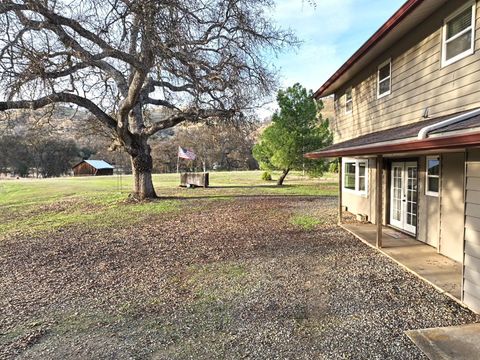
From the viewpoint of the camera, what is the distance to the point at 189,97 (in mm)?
13742

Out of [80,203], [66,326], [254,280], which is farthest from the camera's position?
[80,203]

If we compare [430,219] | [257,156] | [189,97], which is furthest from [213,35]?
[257,156]

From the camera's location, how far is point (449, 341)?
311 centimetres

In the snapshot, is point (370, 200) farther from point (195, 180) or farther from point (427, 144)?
point (195, 180)

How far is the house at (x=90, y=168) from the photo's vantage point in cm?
5988

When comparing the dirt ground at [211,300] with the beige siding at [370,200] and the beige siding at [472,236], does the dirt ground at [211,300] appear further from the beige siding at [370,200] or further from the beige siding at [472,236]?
the beige siding at [370,200]

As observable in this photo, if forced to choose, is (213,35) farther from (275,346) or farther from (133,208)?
(275,346)

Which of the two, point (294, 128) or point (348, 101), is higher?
point (294, 128)

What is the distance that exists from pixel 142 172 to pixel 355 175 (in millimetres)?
9721

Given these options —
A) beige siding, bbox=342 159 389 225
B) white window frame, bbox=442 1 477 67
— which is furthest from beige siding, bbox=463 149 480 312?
beige siding, bbox=342 159 389 225

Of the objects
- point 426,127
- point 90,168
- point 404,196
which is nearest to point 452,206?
point 404,196

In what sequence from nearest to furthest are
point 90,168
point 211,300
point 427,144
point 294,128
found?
point 427,144, point 211,300, point 294,128, point 90,168

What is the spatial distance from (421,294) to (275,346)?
2.55 meters

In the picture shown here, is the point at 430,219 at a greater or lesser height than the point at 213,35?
lesser
